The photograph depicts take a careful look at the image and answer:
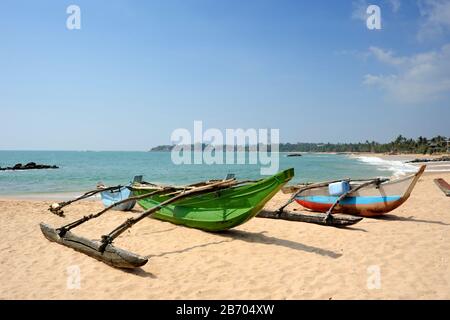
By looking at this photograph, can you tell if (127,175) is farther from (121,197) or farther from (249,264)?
(249,264)

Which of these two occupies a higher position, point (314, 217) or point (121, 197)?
point (121, 197)

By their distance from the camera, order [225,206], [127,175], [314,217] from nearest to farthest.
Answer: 1. [225,206]
2. [314,217]
3. [127,175]

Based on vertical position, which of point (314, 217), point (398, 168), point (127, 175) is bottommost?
point (127, 175)

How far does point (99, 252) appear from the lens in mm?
5910

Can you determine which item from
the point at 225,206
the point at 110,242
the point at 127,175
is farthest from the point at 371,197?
the point at 127,175

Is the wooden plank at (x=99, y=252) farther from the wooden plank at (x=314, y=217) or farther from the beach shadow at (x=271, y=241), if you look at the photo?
the wooden plank at (x=314, y=217)

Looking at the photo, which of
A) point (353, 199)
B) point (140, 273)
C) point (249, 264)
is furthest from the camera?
point (353, 199)

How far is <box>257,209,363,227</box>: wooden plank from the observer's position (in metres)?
8.35

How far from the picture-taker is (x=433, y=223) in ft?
28.9

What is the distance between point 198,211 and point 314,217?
10.4ft

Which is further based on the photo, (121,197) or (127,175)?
(127,175)

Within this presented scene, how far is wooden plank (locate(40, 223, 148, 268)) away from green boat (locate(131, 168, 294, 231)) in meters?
2.45

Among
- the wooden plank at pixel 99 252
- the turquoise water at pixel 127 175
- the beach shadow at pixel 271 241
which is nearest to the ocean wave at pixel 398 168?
the turquoise water at pixel 127 175

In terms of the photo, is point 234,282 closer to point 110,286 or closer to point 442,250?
point 110,286
